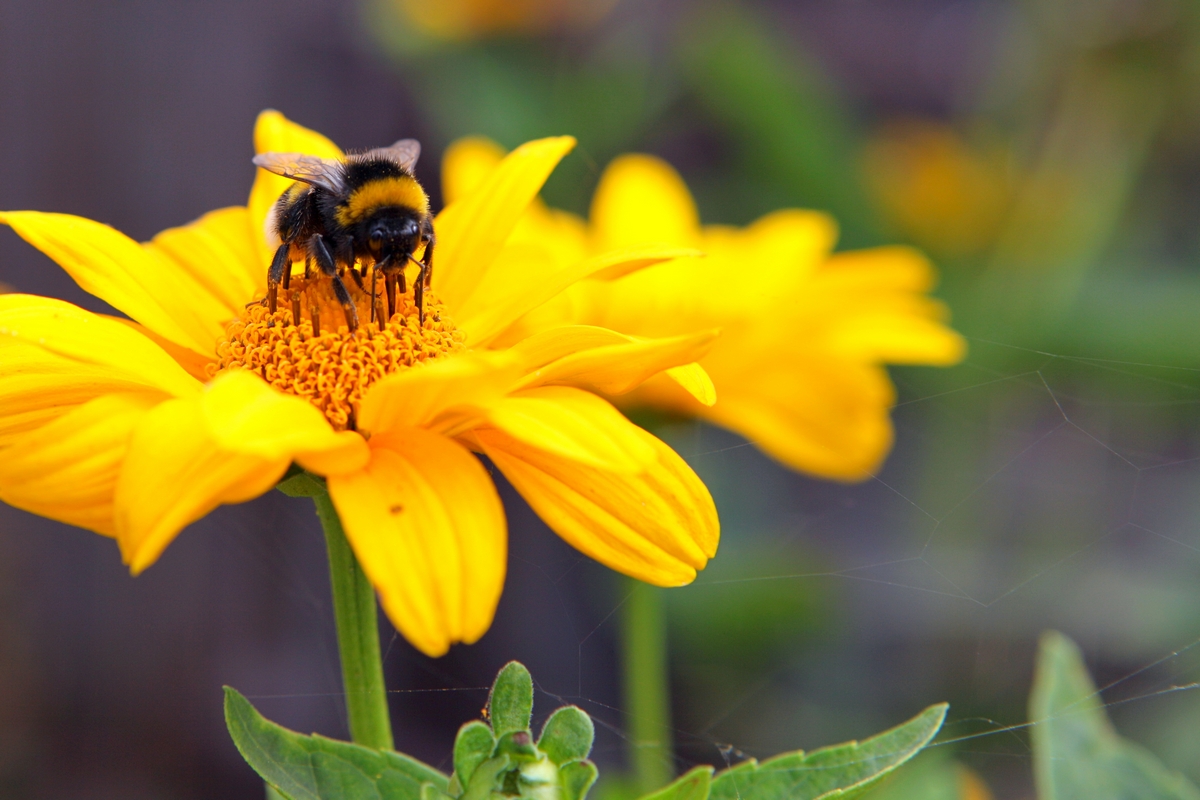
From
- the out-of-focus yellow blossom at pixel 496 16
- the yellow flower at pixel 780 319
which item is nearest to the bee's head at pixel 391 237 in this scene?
the yellow flower at pixel 780 319

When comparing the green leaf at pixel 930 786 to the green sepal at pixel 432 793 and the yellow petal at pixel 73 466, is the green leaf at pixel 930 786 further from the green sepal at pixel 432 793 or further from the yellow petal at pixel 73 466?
the yellow petal at pixel 73 466

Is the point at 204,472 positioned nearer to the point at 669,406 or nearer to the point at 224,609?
the point at 669,406

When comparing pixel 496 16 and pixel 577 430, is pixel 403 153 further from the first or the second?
pixel 496 16

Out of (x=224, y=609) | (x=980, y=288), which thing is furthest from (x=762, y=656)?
(x=224, y=609)

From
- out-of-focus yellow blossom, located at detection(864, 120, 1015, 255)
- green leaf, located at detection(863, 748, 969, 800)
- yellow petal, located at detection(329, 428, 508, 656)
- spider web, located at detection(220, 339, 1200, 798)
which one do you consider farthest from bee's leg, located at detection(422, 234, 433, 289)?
out-of-focus yellow blossom, located at detection(864, 120, 1015, 255)

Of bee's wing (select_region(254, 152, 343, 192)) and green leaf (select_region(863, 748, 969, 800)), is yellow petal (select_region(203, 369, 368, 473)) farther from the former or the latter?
green leaf (select_region(863, 748, 969, 800))
